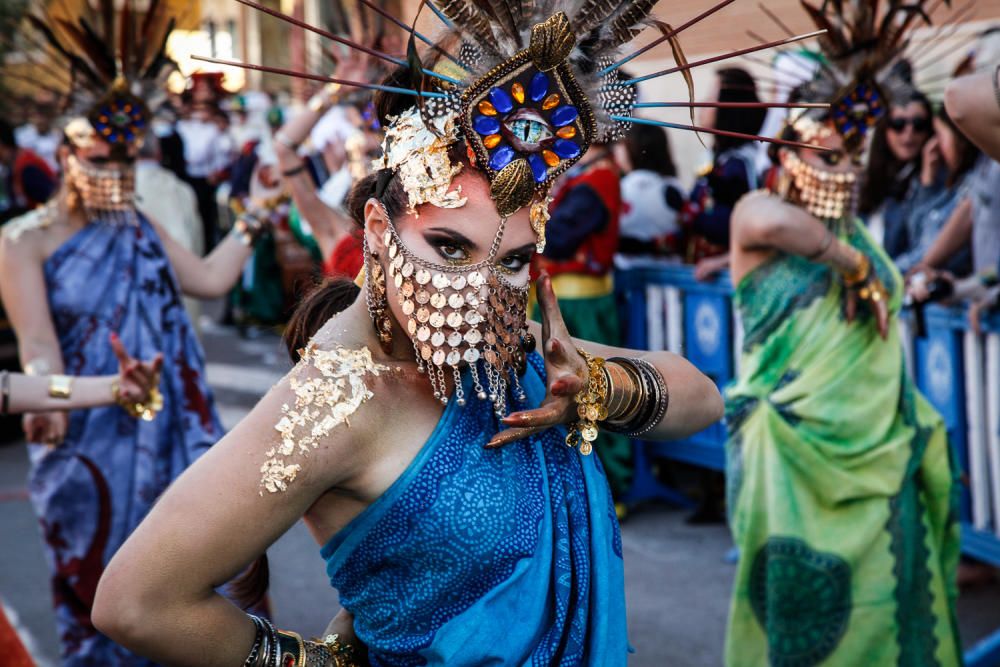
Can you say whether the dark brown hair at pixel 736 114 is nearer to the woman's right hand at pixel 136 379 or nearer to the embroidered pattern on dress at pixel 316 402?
the woman's right hand at pixel 136 379

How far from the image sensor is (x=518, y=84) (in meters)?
1.72

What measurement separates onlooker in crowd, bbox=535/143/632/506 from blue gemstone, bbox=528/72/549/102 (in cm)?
376

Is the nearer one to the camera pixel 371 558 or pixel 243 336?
pixel 371 558

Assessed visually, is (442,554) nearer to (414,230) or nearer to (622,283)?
(414,230)

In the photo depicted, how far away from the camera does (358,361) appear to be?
182 centimetres

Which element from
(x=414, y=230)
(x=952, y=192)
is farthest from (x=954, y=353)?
(x=414, y=230)

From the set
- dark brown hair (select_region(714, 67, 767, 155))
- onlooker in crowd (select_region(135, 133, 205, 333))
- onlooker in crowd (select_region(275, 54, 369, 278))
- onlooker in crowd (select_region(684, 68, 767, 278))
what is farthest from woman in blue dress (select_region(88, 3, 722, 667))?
onlooker in crowd (select_region(135, 133, 205, 333))

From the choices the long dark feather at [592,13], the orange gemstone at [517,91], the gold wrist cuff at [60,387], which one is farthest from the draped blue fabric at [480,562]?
the gold wrist cuff at [60,387]

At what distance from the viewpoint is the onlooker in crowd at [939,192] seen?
5066mm

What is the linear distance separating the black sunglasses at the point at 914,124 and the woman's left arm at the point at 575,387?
3.96 meters

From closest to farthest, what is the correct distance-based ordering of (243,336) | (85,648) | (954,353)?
(85,648) < (954,353) < (243,336)

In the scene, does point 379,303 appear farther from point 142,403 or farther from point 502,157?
point 142,403

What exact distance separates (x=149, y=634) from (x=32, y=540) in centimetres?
458

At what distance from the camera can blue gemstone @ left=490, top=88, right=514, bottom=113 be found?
1723mm
